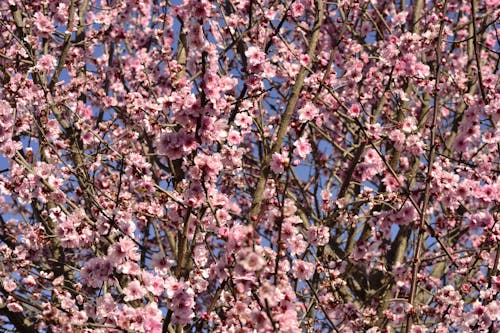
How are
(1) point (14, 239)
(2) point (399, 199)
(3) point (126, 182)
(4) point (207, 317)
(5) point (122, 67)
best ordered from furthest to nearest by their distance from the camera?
(5) point (122, 67), (3) point (126, 182), (1) point (14, 239), (2) point (399, 199), (4) point (207, 317)

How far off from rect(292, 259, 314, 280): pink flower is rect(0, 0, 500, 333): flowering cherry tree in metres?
0.02

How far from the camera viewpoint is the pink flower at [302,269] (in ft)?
15.5

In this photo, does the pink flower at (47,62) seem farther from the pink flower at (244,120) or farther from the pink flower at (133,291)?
the pink flower at (133,291)

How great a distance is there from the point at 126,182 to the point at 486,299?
4.65 metres

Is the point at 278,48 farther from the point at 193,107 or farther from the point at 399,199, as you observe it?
the point at 193,107

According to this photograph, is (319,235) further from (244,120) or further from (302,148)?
(244,120)

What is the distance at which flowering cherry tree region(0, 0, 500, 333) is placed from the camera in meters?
4.01

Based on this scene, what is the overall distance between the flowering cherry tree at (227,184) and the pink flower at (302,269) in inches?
0.8

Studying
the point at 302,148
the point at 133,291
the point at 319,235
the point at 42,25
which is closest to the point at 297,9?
the point at 302,148

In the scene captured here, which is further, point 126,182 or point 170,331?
point 126,182

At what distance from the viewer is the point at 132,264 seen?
435 cm

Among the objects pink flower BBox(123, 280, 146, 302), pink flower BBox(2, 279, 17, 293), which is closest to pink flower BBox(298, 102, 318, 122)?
pink flower BBox(123, 280, 146, 302)

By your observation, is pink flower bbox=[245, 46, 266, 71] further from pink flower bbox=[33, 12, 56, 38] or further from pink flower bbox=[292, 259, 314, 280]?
pink flower bbox=[33, 12, 56, 38]

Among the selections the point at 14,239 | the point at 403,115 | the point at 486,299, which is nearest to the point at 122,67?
the point at 14,239
